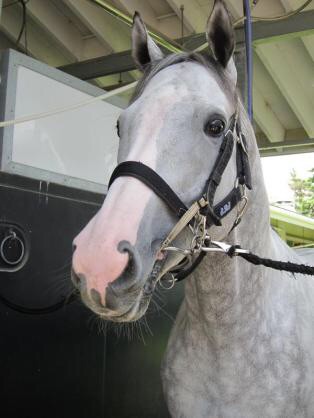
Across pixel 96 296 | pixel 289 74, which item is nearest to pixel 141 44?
pixel 96 296

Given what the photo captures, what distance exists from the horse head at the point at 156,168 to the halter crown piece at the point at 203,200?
0.07ft

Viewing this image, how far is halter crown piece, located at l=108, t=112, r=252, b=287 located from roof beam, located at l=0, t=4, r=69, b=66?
149 inches

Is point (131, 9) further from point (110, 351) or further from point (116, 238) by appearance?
point (116, 238)

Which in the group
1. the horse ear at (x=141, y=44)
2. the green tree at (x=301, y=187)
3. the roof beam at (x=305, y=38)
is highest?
the green tree at (x=301, y=187)

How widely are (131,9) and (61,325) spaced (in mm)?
2847

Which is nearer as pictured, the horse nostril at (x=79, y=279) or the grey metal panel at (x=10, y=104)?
the horse nostril at (x=79, y=279)

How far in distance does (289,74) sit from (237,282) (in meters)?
3.51

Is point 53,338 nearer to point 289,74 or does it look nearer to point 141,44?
point 141,44

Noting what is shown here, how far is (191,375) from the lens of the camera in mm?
2059

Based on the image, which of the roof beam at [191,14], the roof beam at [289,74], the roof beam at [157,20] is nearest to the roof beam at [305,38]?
the roof beam at [289,74]

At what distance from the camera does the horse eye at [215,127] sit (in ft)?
5.50

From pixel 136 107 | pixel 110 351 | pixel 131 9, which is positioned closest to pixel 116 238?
pixel 136 107

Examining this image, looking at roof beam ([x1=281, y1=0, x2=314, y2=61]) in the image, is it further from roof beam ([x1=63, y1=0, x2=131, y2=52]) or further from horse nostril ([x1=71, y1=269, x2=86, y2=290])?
horse nostril ([x1=71, y1=269, x2=86, y2=290])

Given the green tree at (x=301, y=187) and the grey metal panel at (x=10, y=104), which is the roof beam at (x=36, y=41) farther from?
the green tree at (x=301, y=187)
